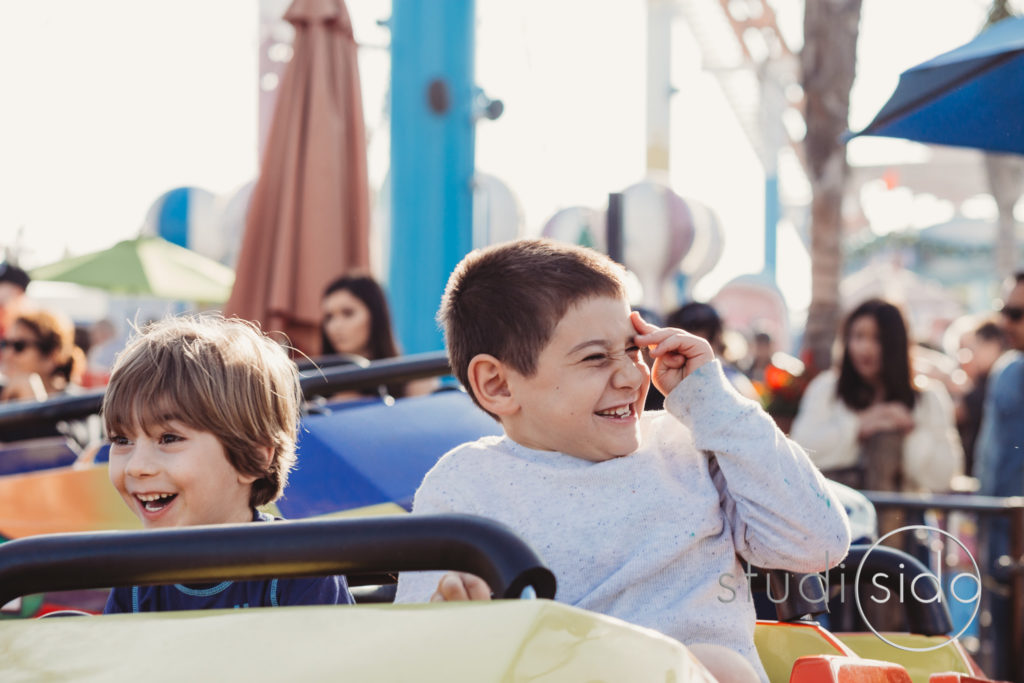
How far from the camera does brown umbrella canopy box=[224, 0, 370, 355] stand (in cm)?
561

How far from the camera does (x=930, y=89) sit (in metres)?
4.02

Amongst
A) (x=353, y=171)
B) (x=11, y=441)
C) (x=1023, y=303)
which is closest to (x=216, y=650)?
(x=11, y=441)

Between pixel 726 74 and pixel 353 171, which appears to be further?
pixel 726 74

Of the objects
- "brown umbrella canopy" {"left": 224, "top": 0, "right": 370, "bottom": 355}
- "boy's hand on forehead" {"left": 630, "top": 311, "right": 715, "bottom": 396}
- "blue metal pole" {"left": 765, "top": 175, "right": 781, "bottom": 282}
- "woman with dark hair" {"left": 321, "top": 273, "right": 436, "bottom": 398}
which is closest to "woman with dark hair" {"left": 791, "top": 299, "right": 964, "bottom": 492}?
"woman with dark hair" {"left": 321, "top": 273, "right": 436, "bottom": 398}

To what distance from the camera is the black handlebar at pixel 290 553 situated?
45.2 inches

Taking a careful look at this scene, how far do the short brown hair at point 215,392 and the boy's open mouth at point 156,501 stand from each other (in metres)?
0.11

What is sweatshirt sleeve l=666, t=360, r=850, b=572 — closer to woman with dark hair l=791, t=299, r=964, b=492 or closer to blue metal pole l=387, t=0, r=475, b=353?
woman with dark hair l=791, t=299, r=964, b=492

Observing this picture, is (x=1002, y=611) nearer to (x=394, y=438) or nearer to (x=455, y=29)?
(x=394, y=438)

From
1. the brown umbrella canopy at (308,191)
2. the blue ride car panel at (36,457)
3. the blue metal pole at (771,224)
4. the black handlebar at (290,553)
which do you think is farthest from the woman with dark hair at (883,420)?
the blue metal pole at (771,224)

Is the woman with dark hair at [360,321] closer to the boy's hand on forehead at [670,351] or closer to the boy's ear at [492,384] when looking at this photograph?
the boy's ear at [492,384]

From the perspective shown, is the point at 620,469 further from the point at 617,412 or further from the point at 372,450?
the point at 372,450

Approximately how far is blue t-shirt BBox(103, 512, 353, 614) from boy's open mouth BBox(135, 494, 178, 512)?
0.45 ft

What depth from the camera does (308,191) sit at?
565cm

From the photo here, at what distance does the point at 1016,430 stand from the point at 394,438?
3.27 metres
